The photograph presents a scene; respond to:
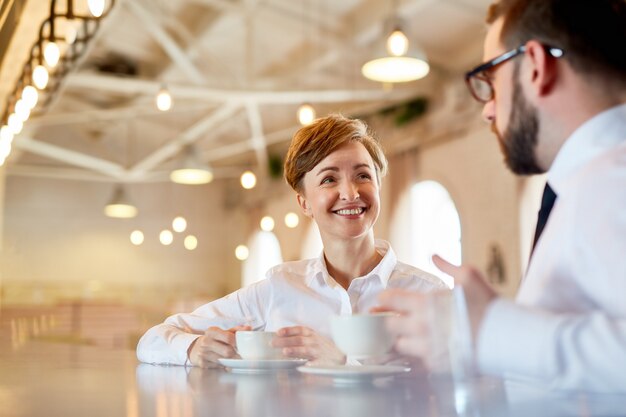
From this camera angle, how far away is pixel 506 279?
9492 mm

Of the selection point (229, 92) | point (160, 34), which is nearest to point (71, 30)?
point (229, 92)

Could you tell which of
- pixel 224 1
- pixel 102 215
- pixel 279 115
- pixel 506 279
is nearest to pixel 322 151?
pixel 506 279

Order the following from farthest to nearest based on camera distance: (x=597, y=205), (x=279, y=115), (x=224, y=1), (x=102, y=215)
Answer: (x=102, y=215) < (x=279, y=115) < (x=224, y=1) < (x=597, y=205)

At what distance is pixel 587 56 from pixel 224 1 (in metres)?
9.30

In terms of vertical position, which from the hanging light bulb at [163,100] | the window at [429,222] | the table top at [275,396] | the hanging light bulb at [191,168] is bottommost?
the table top at [275,396]

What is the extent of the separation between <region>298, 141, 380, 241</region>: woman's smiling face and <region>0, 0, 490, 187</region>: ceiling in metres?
2.78

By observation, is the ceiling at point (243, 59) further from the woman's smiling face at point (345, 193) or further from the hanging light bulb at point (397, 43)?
the woman's smiling face at point (345, 193)

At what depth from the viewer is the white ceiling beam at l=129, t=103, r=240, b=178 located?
10421mm

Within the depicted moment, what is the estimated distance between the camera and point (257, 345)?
1.76 metres

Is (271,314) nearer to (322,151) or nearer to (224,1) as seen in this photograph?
(322,151)

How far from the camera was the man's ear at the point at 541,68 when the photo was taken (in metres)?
1.28

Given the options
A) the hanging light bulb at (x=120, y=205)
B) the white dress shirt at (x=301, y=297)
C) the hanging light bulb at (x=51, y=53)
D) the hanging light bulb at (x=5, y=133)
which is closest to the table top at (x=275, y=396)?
the white dress shirt at (x=301, y=297)

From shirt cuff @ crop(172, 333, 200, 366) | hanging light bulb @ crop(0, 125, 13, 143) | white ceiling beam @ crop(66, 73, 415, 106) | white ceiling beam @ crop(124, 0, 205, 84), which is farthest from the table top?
white ceiling beam @ crop(124, 0, 205, 84)

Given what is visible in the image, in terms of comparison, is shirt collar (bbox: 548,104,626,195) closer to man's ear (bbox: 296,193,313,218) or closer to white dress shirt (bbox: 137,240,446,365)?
white dress shirt (bbox: 137,240,446,365)
